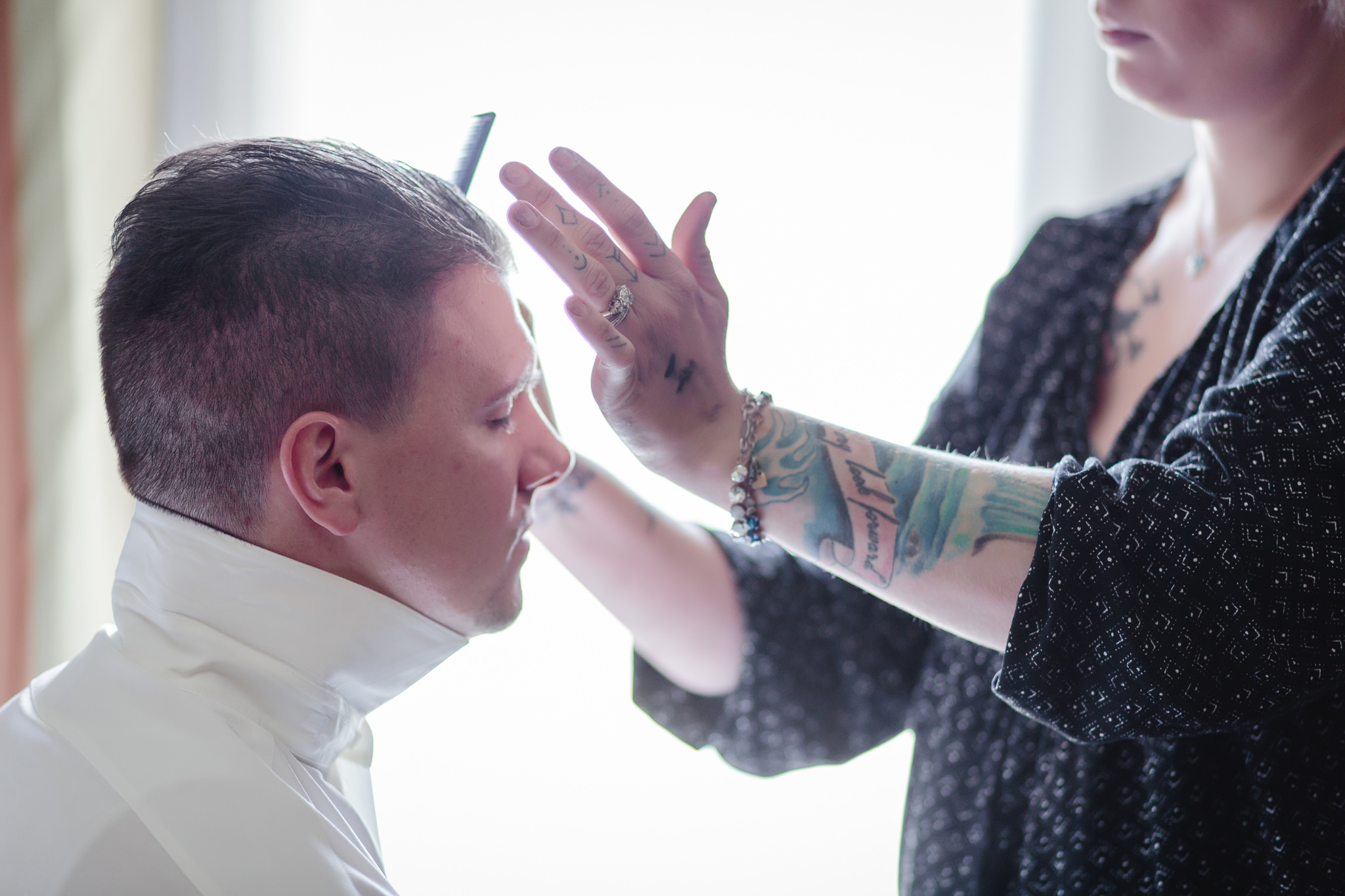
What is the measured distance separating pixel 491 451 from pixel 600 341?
0.58 feet

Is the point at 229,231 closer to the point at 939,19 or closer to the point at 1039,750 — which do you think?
the point at 1039,750

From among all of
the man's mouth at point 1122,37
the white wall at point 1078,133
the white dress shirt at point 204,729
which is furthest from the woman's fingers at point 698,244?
the white wall at point 1078,133

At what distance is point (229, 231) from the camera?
72 centimetres

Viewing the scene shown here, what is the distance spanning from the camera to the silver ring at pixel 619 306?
720mm

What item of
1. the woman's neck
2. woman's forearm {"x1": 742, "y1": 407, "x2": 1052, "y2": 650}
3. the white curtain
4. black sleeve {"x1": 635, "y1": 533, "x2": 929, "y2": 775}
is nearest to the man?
woman's forearm {"x1": 742, "y1": 407, "x2": 1052, "y2": 650}

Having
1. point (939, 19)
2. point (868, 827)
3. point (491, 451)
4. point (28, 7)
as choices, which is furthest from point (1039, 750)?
point (28, 7)

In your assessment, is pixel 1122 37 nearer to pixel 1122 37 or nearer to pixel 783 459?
pixel 1122 37

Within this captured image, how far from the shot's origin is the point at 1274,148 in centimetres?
98

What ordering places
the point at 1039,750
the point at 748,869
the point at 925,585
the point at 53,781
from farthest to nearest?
1. the point at 748,869
2. the point at 1039,750
3. the point at 925,585
4. the point at 53,781

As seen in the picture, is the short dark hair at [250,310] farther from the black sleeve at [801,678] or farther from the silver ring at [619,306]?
the black sleeve at [801,678]

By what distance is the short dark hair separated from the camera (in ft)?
2.37

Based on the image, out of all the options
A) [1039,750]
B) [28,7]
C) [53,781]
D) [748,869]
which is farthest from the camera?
[748,869]

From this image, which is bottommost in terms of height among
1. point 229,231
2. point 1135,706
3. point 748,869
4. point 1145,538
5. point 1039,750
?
point 748,869

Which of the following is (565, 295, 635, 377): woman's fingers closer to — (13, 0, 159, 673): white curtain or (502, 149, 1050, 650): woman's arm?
(502, 149, 1050, 650): woman's arm
